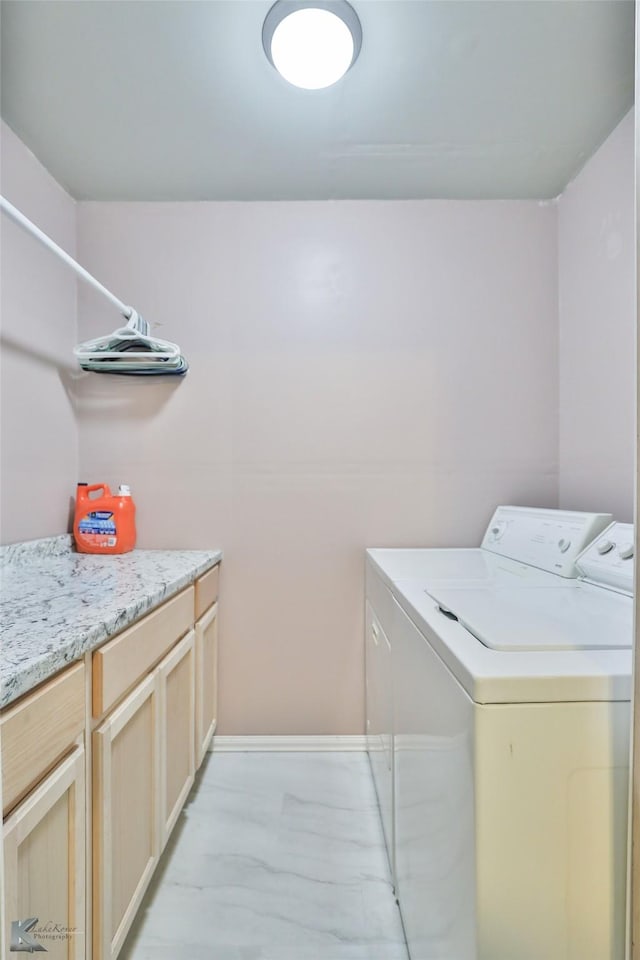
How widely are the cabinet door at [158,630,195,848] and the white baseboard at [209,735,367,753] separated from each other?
44 centimetres

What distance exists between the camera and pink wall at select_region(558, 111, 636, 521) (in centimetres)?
166

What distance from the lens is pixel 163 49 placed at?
138 cm

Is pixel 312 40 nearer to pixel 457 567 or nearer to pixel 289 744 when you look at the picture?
pixel 457 567

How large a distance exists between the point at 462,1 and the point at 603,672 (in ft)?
5.47

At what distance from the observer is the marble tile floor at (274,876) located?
4.04 ft

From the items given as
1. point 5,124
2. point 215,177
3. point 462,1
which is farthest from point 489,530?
point 5,124

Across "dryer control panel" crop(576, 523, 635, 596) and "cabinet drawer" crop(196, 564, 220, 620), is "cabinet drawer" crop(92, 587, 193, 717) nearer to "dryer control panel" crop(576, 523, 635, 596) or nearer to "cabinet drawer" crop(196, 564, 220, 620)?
"cabinet drawer" crop(196, 564, 220, 620)

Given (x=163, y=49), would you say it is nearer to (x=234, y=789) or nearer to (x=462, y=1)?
(x=462, y=1)

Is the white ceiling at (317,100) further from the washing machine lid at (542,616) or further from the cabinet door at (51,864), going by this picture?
the cabinet door at (51,864)

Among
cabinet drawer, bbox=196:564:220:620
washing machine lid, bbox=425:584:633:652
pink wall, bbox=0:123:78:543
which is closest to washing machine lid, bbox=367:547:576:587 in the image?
washing machine lid, bbox=425:584:633:652

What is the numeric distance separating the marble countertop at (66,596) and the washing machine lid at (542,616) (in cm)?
73

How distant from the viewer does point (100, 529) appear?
1.94m

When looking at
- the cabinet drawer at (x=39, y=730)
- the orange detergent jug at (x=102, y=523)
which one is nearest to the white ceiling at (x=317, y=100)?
the orange detergent jug at (x=102, y=523)

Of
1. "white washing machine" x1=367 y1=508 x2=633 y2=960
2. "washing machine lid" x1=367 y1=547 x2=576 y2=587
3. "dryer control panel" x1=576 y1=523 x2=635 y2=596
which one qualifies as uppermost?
"dryer control panel" x1=576 y1=523 x2=635 y2=596
